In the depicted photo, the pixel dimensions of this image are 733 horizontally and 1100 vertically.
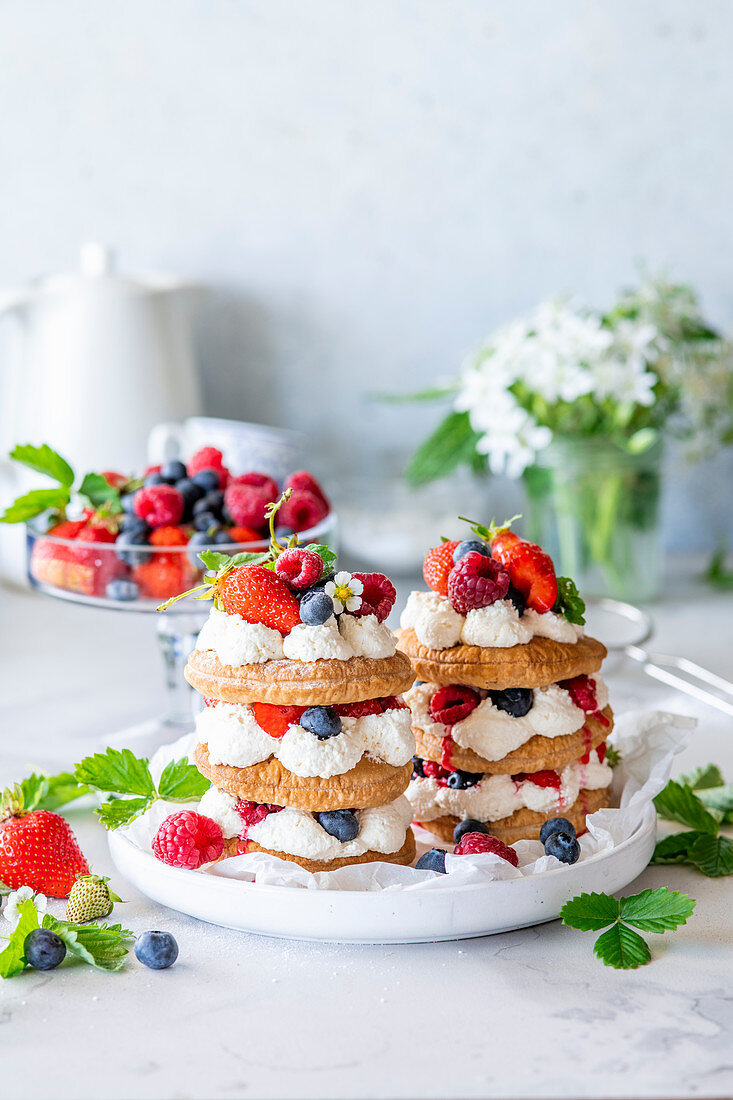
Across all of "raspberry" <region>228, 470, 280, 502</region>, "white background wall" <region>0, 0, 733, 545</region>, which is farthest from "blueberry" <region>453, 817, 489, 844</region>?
"white background wall" <region>0, 0, 733, 545</region>

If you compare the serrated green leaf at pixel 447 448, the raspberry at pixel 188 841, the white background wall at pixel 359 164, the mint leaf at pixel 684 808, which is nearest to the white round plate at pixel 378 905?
the raspberry at pixel 188 841

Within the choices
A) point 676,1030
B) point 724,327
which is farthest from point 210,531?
point 724,327

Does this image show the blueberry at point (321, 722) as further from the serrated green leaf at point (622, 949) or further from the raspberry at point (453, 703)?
the serrated green leaf at point (622, 949)

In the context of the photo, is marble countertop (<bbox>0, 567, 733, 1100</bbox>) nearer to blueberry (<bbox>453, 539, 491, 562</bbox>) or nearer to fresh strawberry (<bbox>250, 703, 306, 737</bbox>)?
fresh strawberry (<bbox>250, 703, 306, 737</bbox>)

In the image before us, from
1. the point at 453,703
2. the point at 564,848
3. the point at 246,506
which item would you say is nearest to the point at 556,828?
the point at 564,848

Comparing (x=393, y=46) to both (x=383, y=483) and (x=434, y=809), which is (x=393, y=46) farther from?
(x=434, y=809)
